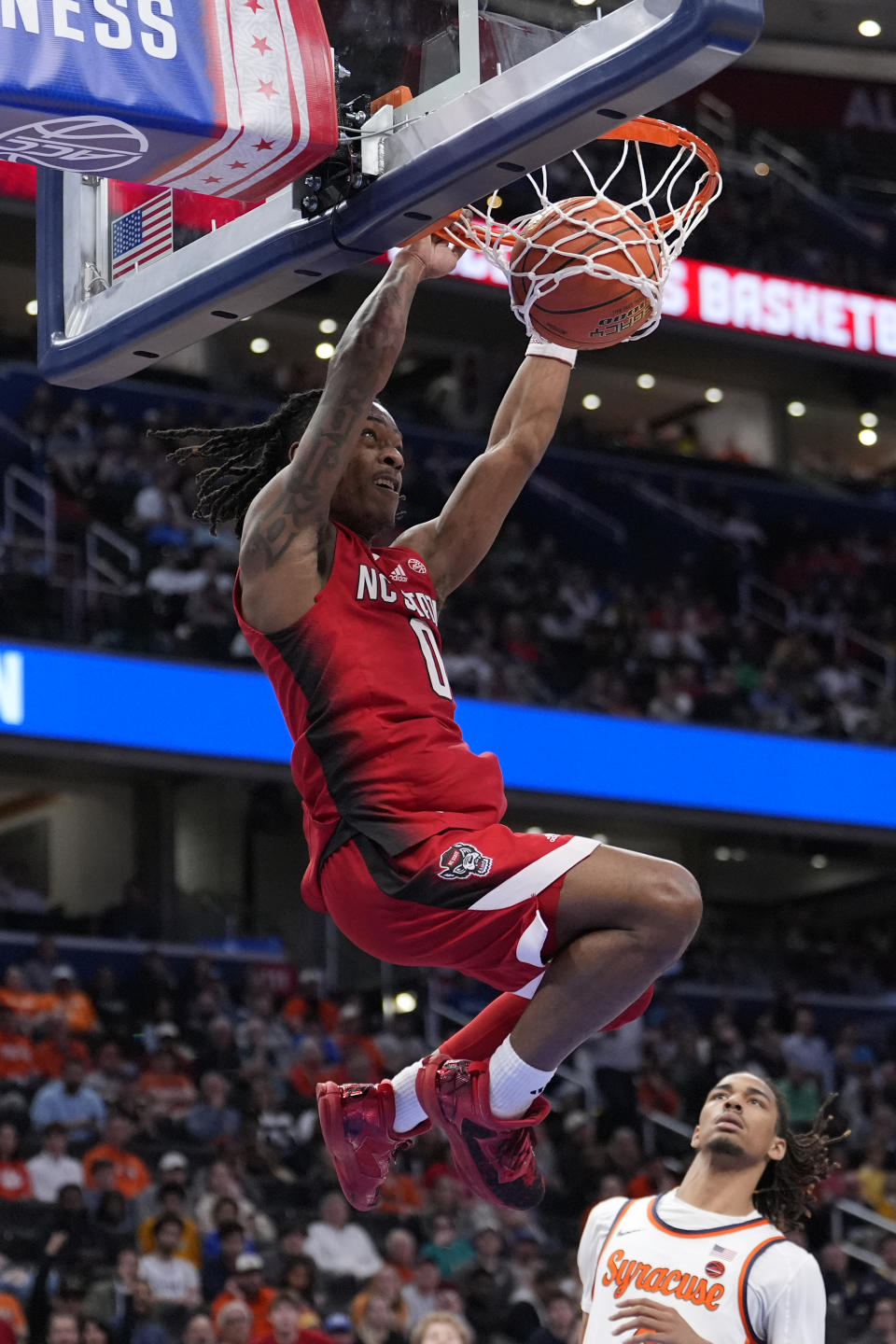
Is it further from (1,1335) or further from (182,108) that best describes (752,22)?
(1,1335)

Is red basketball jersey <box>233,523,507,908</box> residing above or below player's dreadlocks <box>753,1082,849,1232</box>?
above

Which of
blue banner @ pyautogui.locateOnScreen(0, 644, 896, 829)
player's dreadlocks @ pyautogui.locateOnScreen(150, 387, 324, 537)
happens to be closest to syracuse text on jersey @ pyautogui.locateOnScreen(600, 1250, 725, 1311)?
player's dreadlocks @ pyautogui.locateOnScreen(150, 387, 324, 537)

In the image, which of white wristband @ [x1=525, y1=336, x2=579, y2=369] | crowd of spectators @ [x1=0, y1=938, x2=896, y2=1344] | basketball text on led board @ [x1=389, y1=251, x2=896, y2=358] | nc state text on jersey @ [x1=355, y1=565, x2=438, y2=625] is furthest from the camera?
basketball text on led board @ [x1=389, y1=251, x2=896, y2=358]

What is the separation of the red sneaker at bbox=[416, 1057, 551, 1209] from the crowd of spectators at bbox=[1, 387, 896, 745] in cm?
1144

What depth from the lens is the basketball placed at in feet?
15.2

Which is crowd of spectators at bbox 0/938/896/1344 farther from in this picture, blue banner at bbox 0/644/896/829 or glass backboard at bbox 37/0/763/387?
glass backboard at bbox 37/0/763/387

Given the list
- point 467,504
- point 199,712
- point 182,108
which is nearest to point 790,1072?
point 199,712

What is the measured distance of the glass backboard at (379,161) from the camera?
378cm

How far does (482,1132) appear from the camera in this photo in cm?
445

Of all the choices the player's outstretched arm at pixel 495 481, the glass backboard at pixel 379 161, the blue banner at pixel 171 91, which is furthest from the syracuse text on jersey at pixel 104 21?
the player's outstretched arm at pixel 495 481

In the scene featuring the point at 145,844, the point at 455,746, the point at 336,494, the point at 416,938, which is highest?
the point at 336,494

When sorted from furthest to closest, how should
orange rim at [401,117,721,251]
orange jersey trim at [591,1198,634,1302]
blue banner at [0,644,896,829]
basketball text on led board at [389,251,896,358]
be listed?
1. basketball text on led board at [389,251,896,358]
2. blue banner at [0,644,896,829]
3. orange jersey trim at [591,1198,634,1302]
4. orange rim at [401,117,721,251]

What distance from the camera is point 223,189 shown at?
15.0 feet

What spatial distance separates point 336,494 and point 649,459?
60.8 ft
